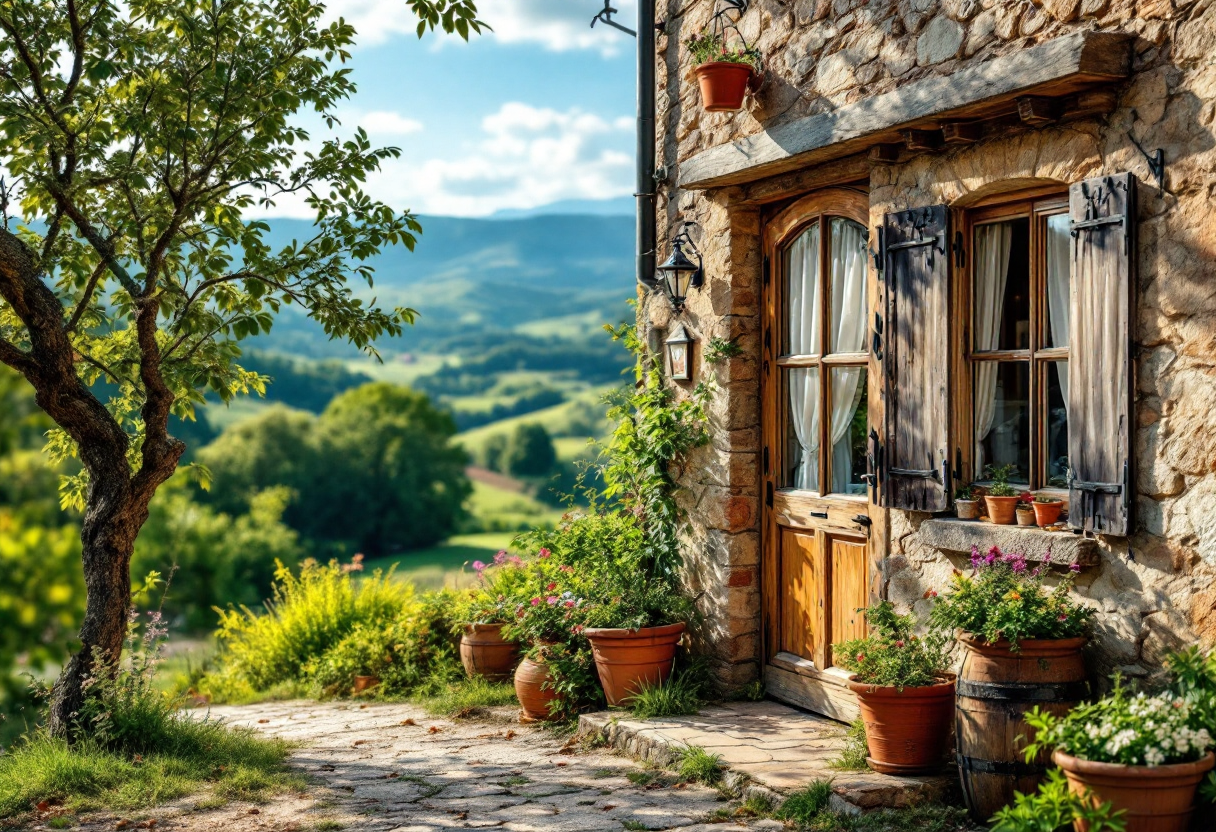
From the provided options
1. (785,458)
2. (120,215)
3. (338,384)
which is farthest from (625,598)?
(338,384)

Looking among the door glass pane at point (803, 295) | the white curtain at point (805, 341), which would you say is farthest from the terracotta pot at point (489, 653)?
the door glass pane at point (803, 295)

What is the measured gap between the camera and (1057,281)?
4477mm

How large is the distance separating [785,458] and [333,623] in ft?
15.6

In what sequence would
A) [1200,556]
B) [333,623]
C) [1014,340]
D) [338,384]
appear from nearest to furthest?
[1200,556] → [1014,340] → [333,623] → [338,384]

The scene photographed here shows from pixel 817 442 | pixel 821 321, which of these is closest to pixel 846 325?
pixel 821 321

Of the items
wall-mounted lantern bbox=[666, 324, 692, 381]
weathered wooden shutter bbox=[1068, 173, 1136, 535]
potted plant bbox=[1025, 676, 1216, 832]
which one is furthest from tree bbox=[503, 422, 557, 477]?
potted plant bbox=[1025, 676, 1216, 832]

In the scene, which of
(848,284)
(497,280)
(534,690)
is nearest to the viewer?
(848,284)

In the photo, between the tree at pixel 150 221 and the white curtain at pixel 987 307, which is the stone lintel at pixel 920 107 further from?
the tree at pixel 150 221

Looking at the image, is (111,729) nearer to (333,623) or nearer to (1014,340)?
(333,623)

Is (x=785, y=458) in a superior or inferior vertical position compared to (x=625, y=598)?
superior

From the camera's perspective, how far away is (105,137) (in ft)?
19.8

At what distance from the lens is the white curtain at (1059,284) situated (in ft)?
14.5

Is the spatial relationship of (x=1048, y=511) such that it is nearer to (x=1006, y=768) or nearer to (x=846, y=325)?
(x=1006, y=768)

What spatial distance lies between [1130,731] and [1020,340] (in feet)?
6.29
